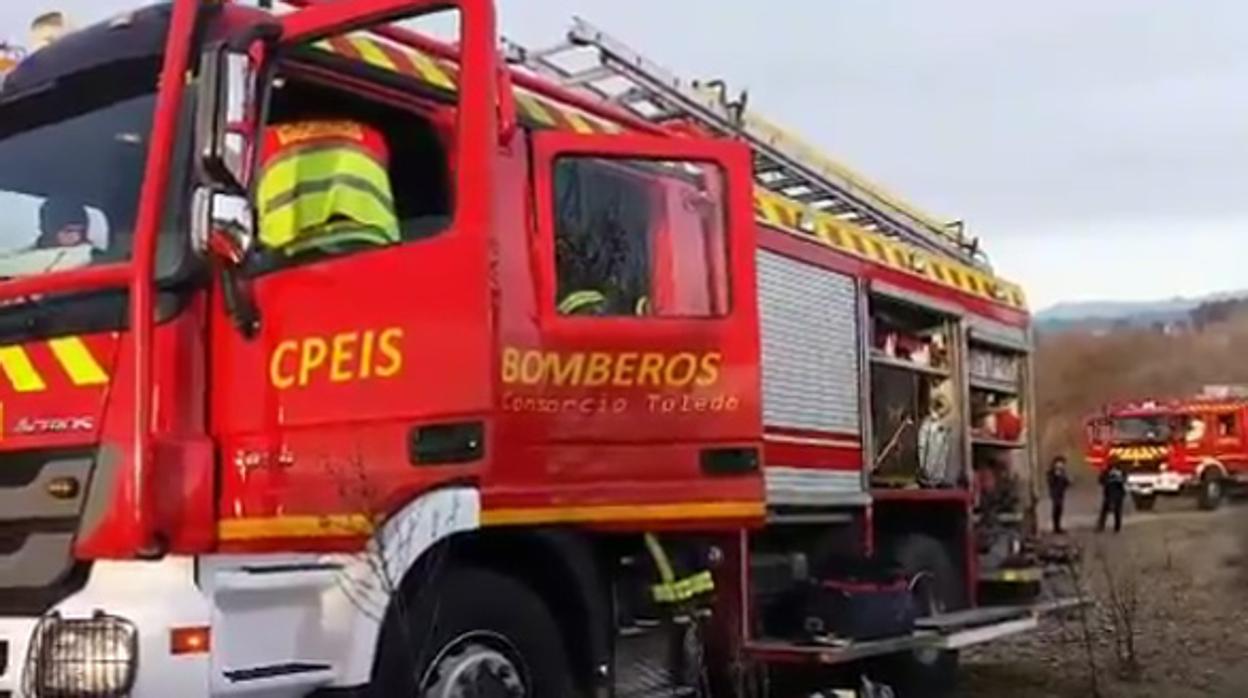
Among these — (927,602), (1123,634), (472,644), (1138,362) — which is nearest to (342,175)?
(472,644)

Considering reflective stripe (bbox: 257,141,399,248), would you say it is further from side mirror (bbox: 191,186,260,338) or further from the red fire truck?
side mirror (bbox: 191,186,260,338)

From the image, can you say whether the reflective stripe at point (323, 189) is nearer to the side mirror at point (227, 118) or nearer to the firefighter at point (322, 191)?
the firefighter at point (322, 191)

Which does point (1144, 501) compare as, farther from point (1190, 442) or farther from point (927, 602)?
point (927, 602)

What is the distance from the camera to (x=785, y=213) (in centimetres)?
764

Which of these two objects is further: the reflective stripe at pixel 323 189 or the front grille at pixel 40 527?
the reflective stripe at pixel 323 189

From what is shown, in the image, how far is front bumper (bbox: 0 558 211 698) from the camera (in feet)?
13.3

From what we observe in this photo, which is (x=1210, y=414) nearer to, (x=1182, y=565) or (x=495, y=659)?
(x=1182, y=565)

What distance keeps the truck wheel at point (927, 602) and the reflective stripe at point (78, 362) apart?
4.74 metres

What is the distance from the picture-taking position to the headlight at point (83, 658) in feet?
13.2

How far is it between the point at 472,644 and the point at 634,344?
1.17 m

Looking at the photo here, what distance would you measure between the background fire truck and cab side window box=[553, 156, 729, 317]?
98.6ft

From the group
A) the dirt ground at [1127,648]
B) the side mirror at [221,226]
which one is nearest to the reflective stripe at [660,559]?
the side mirror at [221,226]

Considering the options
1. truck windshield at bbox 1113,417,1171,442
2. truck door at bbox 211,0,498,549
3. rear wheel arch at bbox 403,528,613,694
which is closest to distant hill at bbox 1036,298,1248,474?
truck windshield at bbox 1113,417,1171,442

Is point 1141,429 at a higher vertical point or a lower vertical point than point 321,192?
higher
